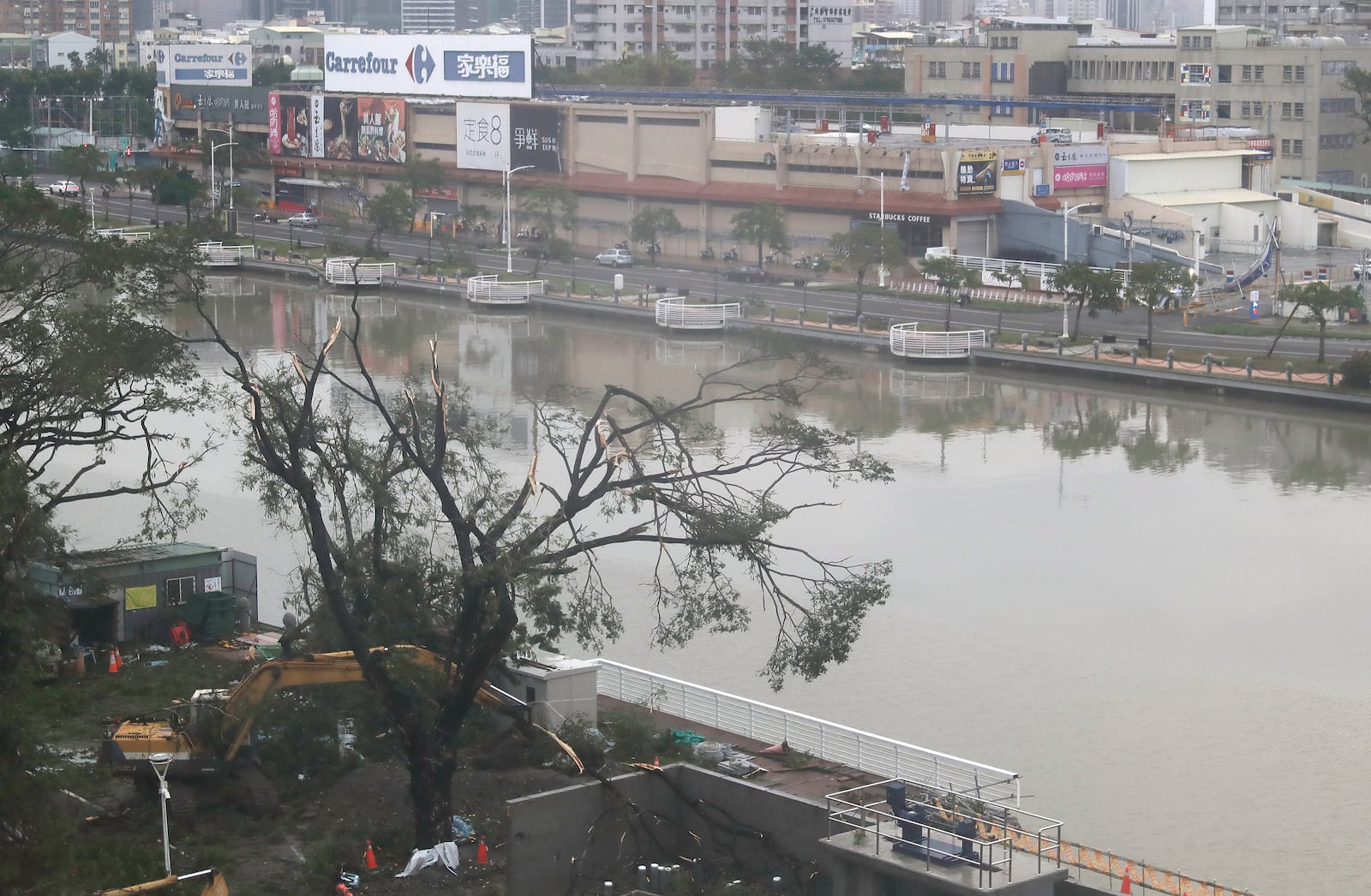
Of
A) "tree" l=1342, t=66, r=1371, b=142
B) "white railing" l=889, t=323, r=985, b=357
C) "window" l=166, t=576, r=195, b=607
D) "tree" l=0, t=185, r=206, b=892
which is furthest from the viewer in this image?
"tree" l=1342, t=66, r=1371, b=142

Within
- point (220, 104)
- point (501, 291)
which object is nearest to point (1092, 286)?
point (501, 291)

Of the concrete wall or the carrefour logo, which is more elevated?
the carrefour logo

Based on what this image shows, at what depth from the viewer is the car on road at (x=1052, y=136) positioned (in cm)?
4888

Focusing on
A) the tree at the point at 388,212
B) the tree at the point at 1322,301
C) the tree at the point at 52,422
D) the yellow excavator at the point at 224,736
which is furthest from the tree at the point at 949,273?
the yellow excavator at the point at 224,736

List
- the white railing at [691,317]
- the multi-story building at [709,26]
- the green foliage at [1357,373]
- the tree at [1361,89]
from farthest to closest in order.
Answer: the multi-story building at [709,26], the tree at [1361,89], the white railing at [691,317], the green foliage at [1357,373]

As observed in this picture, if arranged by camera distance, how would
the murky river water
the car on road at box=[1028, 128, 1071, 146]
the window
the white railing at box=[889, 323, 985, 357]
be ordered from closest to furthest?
1. the murky river water
2. the window
3. the white railing at box=[889, 323, 985, 357]
4. the car on road at box=[1028, 128, 1071, 146]

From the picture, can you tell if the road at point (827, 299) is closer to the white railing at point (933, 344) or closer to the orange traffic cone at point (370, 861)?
the white railing at point (933, 344)

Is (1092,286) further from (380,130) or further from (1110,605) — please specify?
(380,130)

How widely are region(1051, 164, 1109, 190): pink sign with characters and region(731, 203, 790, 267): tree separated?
7.17m

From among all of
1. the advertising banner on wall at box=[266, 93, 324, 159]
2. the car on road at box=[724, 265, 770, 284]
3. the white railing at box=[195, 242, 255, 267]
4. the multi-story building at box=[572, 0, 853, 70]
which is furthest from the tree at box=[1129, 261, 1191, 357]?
the multi-story building at box=[572, 0, 853, 70]

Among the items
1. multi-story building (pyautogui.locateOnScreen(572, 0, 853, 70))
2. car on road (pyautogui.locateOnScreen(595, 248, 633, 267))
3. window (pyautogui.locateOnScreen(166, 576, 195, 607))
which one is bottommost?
window (pyautogui.locateOnScreen(166, 576, 195, 607))

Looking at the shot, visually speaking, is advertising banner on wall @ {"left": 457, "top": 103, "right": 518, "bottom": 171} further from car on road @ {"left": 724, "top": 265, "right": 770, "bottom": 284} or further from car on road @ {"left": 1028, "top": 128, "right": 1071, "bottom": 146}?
car on road @ {"left": 1028, "top": 128, "right": 1071, "bottom": 146}

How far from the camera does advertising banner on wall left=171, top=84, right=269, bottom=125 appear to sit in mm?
68438

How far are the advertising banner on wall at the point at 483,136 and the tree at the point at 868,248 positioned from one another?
16.4 meters
